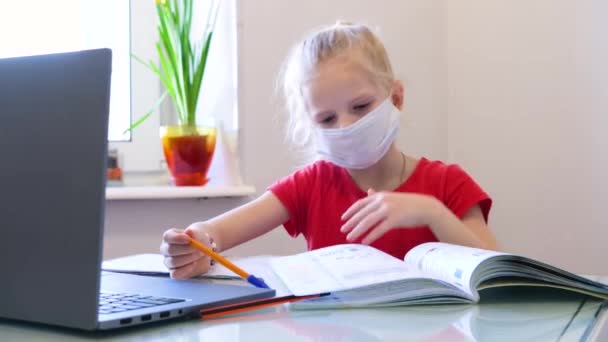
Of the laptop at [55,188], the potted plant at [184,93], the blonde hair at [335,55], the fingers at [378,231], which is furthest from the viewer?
the potted plant at [184,93]

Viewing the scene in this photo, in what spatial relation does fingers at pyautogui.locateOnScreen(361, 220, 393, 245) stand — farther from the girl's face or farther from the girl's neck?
the girl's neck

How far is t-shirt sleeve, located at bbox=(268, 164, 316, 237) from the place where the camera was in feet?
4.43

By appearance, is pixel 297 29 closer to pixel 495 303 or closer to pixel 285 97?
pixel 285 97

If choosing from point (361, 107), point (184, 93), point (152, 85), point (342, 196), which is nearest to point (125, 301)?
point (361, 107)

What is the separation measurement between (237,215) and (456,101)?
78 cm

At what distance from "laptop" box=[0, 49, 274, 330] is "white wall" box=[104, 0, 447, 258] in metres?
0.99

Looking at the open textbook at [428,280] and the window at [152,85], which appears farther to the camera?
the window at [152,85]

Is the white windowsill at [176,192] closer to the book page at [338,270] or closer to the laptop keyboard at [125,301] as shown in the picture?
the book page at [338,270]

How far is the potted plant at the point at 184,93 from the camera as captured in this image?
1.63 meters

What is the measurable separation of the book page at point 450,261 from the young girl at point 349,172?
0.10 meters

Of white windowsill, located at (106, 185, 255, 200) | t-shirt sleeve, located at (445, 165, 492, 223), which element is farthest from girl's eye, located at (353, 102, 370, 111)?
white windowsill, located at (106, 185, 255, 200)

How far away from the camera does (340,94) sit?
1.17 meters

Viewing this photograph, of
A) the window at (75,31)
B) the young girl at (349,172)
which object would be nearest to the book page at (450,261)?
the young girl at (349,172)

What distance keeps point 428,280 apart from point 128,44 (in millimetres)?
1306
